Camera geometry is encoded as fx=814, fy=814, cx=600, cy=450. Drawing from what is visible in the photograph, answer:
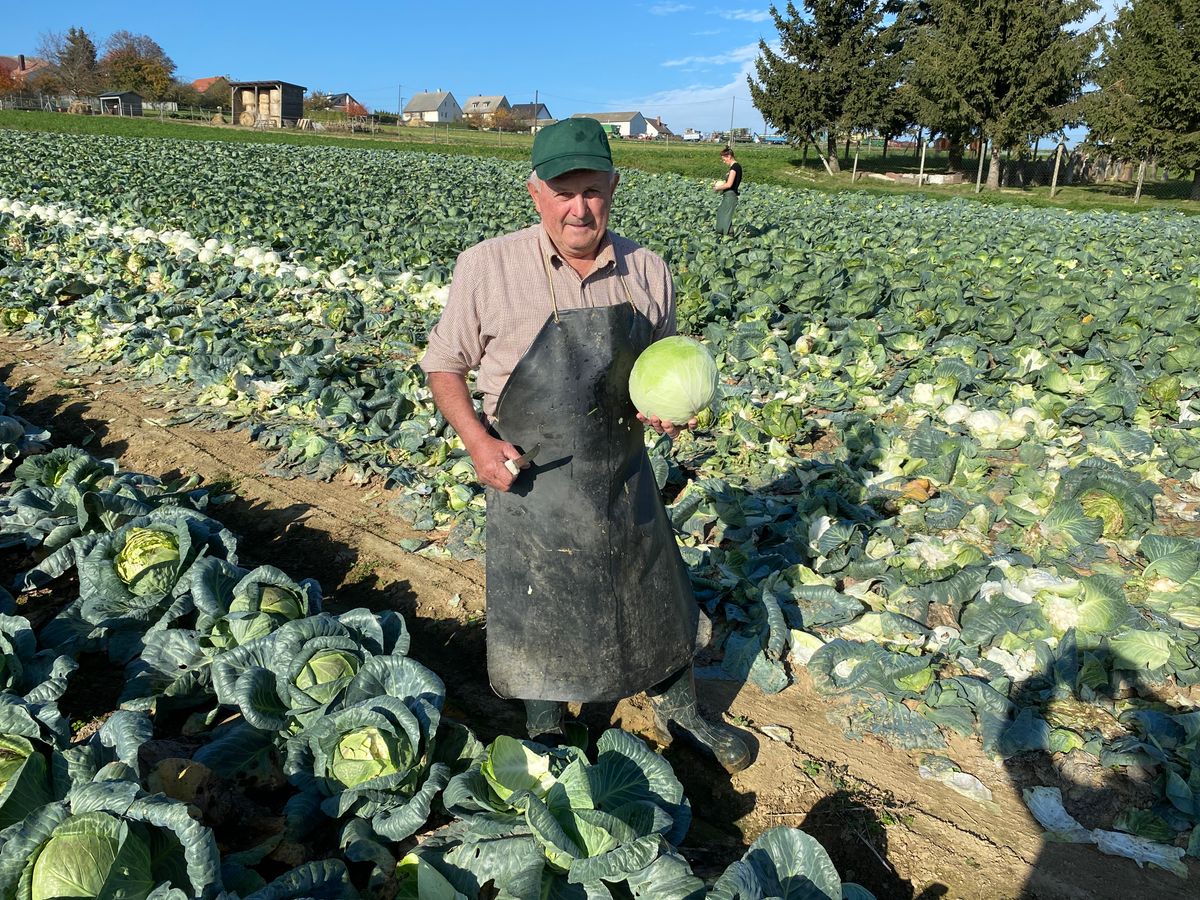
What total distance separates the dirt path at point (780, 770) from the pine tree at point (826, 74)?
4320cm

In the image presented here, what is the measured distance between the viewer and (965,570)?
4.26m

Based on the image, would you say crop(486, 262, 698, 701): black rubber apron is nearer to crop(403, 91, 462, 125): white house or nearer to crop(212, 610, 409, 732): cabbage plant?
crop(212, 610, 409, 732): cabbage plant

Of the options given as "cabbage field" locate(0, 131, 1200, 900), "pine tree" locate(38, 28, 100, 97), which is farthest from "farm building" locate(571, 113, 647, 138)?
"cabbage field" locate(0, 131, 1200, 900)

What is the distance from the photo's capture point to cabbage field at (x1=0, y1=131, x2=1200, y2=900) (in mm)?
2568

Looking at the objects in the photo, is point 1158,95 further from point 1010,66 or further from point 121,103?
point 121,103

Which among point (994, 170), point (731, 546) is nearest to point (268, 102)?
point (994, 170)

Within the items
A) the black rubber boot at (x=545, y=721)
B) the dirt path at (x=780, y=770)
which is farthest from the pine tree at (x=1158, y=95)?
the black rubber boot at (x=545, y=721)

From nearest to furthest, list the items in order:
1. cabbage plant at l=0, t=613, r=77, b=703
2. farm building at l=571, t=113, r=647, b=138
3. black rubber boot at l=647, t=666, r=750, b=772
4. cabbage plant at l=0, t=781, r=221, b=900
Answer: cabbage plant at l=0, t=781, r=221, b=900 → cabbage plant at l=0, t=613, r=77, b=703 → black rubber boot at l=647, t=666, r=750, b=772 → farm building at l=571, t=113, r=647, b=138

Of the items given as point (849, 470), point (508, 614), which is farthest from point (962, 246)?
point (508, 614)

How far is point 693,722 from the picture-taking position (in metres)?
3.28

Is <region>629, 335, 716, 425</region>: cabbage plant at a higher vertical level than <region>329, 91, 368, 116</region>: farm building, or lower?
lower

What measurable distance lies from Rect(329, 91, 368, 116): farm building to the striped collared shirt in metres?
104

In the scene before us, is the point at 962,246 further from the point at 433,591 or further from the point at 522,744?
the point at 522,744

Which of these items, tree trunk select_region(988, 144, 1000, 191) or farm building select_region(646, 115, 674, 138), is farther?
farm building select_region(646, 115, 674, 138)
